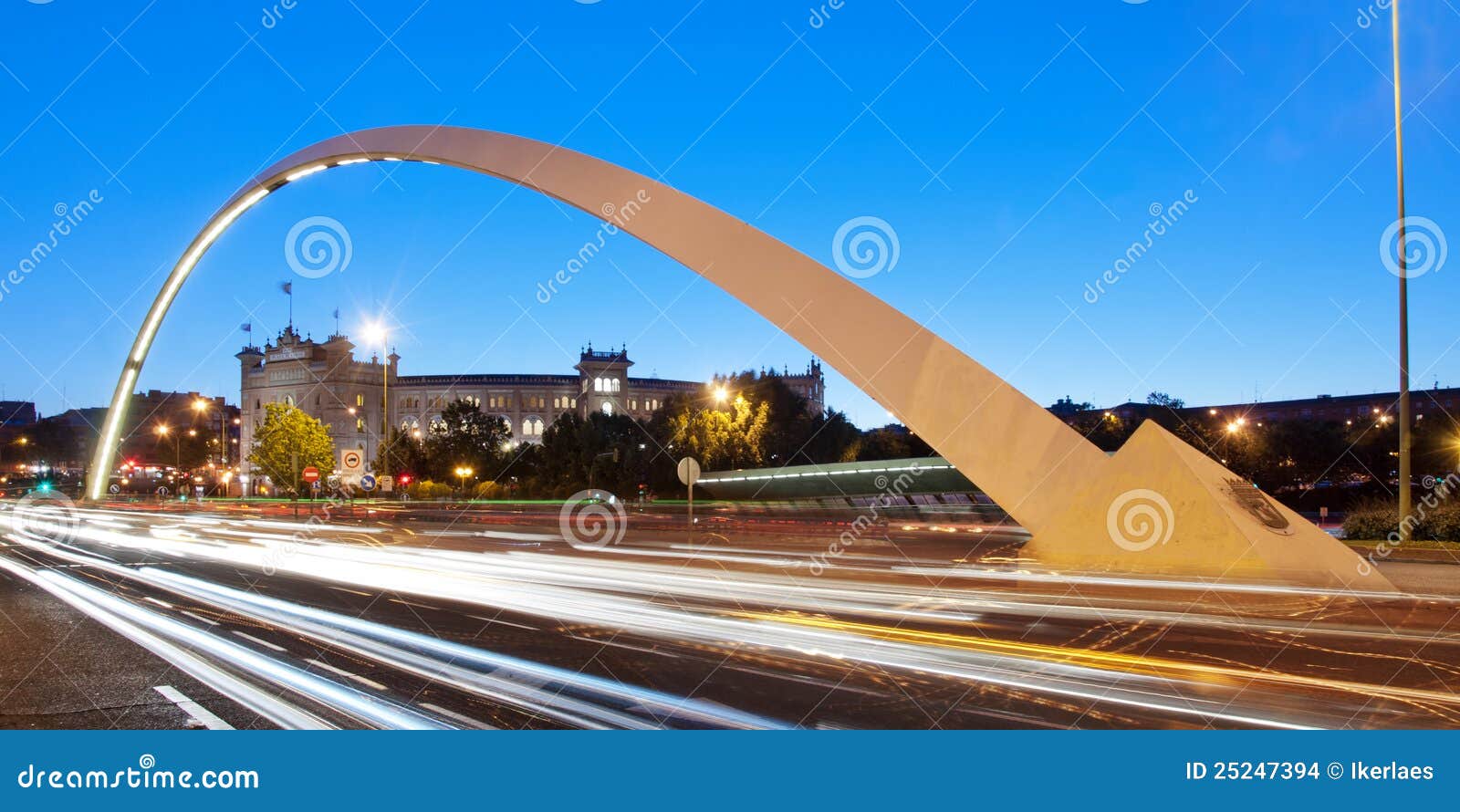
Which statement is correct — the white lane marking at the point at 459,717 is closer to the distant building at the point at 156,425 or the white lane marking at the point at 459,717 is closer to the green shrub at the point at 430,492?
the green shrub at the point at 430,492

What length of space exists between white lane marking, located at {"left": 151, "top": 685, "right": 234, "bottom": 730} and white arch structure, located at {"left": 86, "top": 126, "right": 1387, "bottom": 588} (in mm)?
11084

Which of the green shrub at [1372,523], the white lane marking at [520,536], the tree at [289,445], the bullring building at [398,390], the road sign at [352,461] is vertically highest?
the bullring building at [398,390]

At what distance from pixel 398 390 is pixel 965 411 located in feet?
369

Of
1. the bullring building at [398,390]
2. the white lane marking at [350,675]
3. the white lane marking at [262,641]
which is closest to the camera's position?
the white lane marking at [350,675]

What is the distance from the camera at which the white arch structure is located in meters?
13.3

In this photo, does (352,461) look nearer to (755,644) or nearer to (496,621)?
(496,621)

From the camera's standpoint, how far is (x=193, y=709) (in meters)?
6.55

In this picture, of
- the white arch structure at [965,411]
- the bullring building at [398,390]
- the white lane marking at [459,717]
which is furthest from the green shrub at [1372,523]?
the bullring building at [398,390]

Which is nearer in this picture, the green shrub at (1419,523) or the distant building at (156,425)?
the green shrub at (1419,523)

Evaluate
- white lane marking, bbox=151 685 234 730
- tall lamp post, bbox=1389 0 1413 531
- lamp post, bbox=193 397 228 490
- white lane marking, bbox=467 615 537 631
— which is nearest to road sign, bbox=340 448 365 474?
white lane marking, bbox=467 615 537 631

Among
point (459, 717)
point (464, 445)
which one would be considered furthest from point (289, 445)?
point (459, 717)

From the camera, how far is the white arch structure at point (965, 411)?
13328 mm

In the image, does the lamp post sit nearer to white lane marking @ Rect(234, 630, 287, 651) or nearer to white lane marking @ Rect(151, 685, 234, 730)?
white lane marking @ Rect(234, 630, 287, 651)

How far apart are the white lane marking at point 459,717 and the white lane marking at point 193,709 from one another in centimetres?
126
